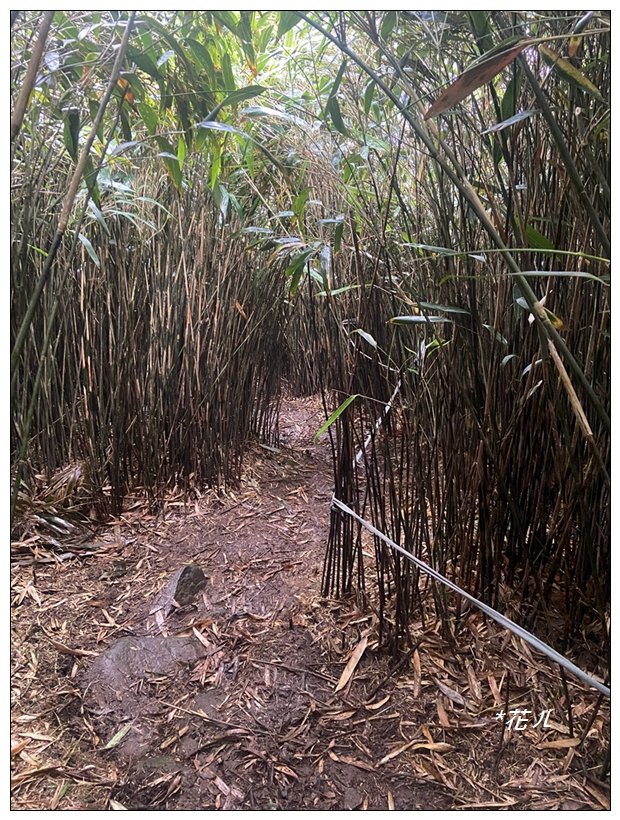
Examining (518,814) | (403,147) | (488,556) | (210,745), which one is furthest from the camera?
(403,147)

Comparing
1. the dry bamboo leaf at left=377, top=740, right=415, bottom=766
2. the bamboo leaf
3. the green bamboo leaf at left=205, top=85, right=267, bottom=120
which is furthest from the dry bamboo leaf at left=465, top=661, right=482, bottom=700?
the green bamboo leaf at left=205, top=85, right=267, bottom=120

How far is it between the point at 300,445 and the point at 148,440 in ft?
2.29

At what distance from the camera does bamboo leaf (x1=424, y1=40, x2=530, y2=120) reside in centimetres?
37

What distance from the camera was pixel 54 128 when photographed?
2.83 ft

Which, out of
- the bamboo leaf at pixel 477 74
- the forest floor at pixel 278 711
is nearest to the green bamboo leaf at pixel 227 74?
the bamboo leaf at pixel 477 74

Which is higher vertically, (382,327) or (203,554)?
(382,327)

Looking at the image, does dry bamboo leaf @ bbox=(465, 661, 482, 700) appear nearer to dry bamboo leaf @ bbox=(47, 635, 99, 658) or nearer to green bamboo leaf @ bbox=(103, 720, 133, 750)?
green bamboo leaf @ bbox=(103, 720, 133, 750)

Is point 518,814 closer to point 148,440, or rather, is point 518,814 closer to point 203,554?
point 203,554

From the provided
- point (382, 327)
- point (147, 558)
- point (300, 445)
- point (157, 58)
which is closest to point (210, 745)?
point (147, 558)

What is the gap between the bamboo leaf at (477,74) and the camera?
1.20 ft

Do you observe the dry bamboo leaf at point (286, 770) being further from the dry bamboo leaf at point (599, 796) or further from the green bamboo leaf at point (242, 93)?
the green bamboo leaf at point (242, 93)

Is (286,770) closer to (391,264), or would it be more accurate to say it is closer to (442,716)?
(442,716)

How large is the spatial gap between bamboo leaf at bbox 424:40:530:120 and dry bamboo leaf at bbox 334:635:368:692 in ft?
2.52

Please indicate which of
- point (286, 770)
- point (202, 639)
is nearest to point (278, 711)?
point (286, 770)
